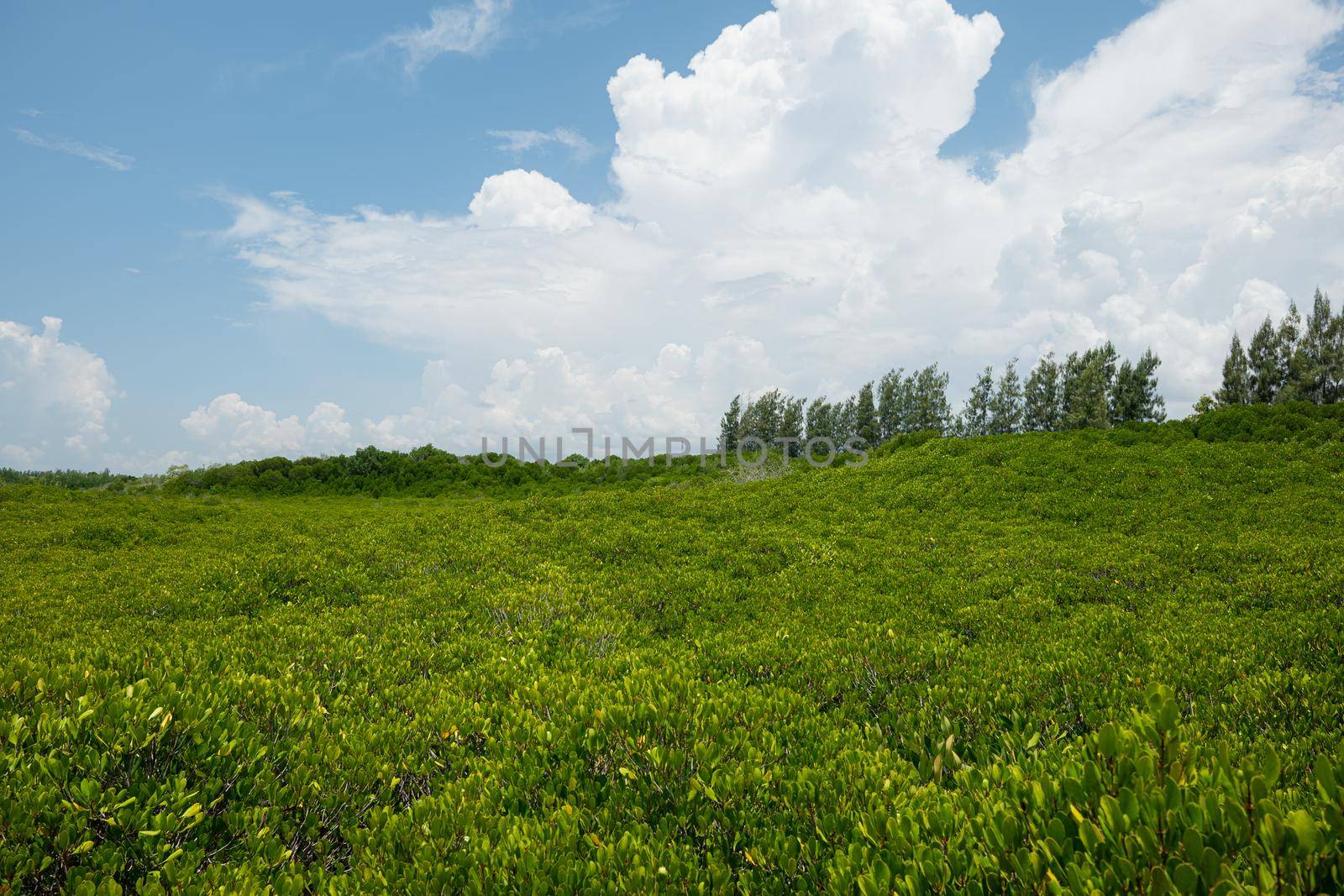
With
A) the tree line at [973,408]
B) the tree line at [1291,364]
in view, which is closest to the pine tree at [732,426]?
the tree line at [973,408]

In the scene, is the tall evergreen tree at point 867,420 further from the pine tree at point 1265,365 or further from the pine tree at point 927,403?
the pine tree at point 1265,365

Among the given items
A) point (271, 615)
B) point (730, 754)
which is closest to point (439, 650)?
point (271, 615)

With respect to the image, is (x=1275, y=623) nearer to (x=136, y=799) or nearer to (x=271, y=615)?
(x=136, y=799)

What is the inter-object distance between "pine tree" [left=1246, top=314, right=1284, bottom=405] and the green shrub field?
63.4 m

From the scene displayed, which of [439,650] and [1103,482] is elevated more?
[1103,482]

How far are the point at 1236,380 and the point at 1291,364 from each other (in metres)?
4.59

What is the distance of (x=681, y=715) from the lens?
595 centimetres

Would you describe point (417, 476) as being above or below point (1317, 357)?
below

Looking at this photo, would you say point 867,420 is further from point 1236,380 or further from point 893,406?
point 1236,380

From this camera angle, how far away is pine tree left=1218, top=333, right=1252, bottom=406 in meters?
65.8

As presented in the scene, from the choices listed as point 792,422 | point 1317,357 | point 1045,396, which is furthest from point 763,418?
point 1317,357

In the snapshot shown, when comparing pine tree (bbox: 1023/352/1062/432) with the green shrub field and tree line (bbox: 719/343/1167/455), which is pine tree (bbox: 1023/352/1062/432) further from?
the green shrub field

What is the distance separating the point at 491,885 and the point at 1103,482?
26.5 m

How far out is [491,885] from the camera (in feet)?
12.8
